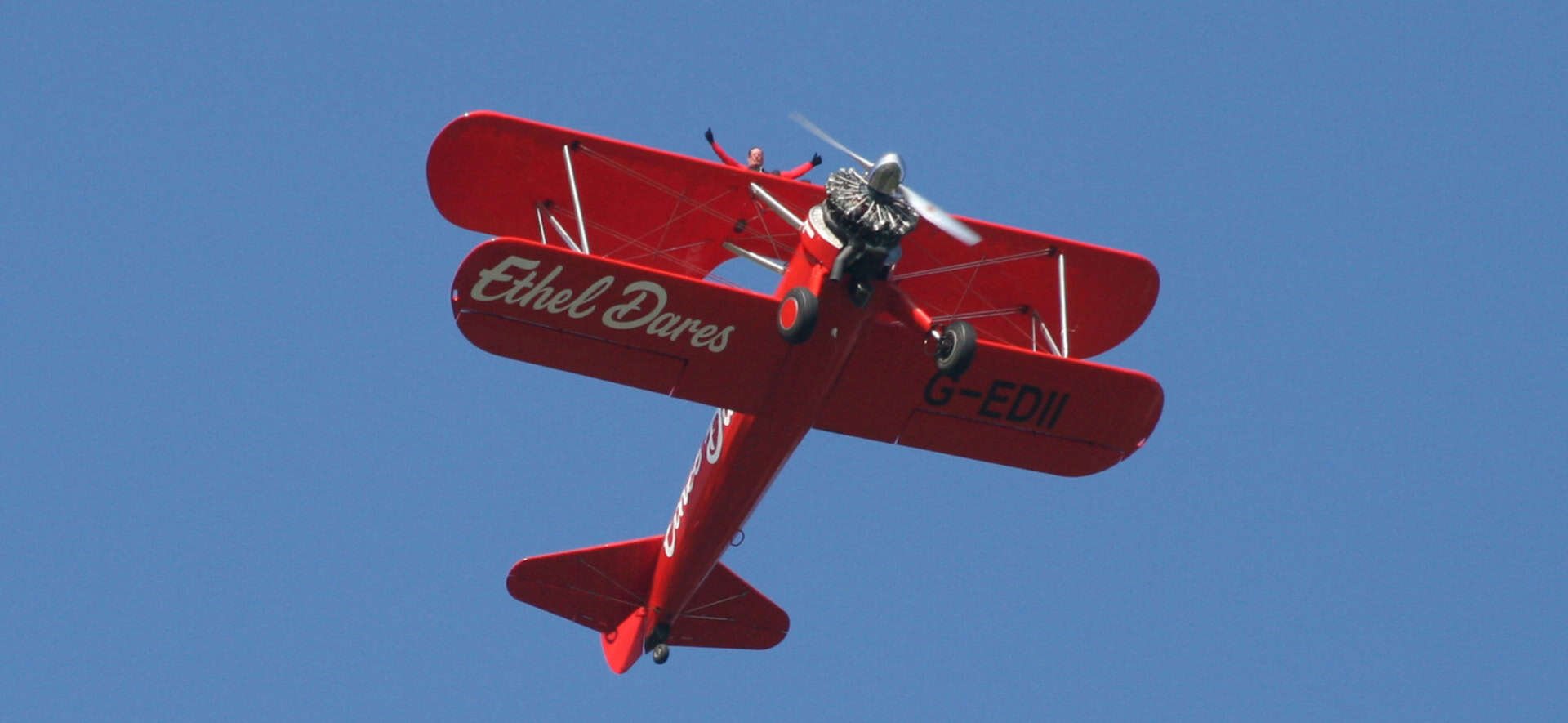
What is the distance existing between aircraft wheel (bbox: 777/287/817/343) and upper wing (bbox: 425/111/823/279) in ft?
7.57

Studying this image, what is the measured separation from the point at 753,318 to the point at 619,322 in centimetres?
115

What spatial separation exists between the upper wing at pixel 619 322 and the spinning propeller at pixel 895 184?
1364 millimetres

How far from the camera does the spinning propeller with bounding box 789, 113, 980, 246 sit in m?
18.0

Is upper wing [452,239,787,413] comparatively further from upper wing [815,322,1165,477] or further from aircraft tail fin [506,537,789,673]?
aircraft tail fin [506,537,789,673]

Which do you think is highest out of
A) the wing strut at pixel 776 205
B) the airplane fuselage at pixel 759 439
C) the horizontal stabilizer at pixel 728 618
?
the wing strut at pixel 776 205

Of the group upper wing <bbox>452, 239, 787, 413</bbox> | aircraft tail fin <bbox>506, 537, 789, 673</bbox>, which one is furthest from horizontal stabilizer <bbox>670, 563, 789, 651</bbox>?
upper wing <bbox>452, 239, 787, 413</bbox>

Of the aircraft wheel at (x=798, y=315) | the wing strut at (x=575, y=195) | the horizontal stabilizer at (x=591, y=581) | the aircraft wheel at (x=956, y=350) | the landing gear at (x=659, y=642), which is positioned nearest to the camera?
the aircraft wheel at (x=798, y=315)

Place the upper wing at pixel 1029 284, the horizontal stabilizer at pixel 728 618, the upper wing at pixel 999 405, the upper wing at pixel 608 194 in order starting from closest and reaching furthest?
the upper wing at pixel 999 405
the upper wing at pixel 608 194
the upper wing at pixel 1029 284
the horizontal stabilizer at pixel 728 618

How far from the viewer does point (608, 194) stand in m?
20.7

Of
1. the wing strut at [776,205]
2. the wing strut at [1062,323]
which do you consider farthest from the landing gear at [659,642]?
the wing strut at [776,205]

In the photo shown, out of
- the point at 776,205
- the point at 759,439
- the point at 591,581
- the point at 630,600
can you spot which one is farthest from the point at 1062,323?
the point at 591,581

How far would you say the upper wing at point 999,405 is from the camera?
1923cm

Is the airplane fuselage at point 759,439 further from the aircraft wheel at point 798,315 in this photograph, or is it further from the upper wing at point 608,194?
the upper wing at point 608,194

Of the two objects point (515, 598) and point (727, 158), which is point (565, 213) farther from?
point (515, 598)
